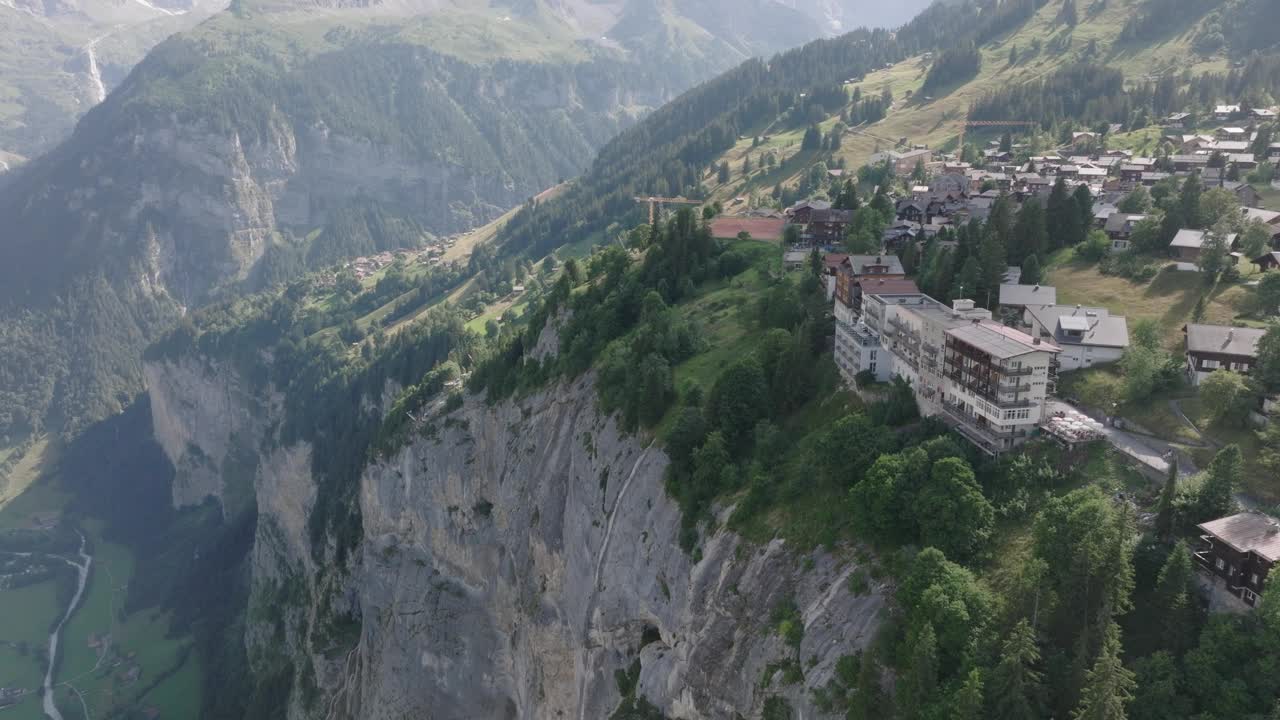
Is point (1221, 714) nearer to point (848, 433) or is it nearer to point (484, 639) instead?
point (848, 433)

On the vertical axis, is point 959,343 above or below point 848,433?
above

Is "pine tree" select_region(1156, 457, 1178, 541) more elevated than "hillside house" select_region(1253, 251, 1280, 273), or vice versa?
"pine tree" select_region(1156, 457, 1178, 541)

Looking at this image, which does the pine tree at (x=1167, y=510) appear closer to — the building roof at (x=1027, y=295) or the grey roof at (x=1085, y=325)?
the grey roof at (x=1085, y=325)

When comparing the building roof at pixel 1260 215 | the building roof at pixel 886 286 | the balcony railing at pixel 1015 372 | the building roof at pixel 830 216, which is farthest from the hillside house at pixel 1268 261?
the building roof at pixel 830 216

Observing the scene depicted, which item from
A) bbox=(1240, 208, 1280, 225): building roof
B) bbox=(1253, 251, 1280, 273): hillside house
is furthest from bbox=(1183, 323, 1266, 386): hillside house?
bbox=(1240, 208, 1280, 225): building roof

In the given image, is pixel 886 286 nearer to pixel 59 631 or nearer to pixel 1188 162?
pixel 1188 162

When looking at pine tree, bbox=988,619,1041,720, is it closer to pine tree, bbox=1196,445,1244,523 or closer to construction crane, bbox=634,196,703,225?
pine tree, bbox=1196,445,1244,523

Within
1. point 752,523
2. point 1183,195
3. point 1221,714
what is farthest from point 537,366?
point 1221,714
